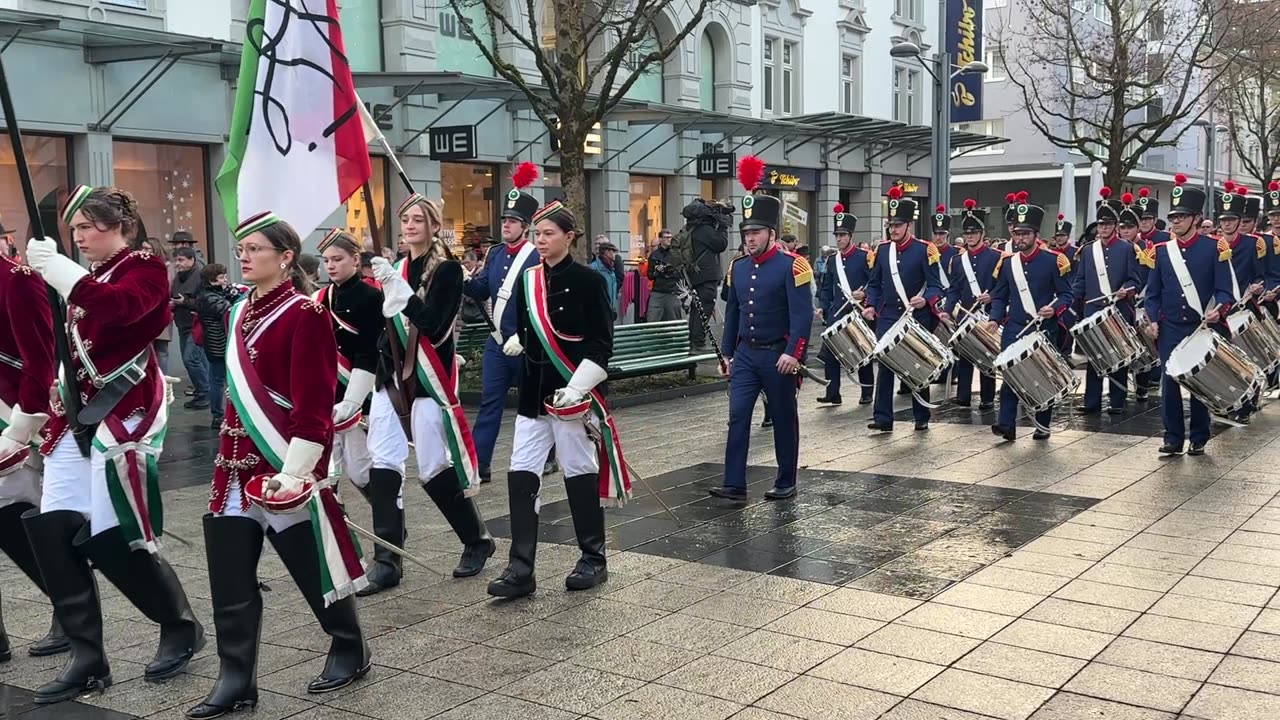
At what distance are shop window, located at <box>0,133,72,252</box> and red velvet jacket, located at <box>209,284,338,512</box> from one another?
13459mm

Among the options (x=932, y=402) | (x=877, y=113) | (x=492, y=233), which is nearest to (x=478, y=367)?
(x=932, y=402)

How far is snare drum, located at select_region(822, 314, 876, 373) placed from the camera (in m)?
12.4

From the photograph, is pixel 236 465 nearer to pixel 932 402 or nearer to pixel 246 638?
pixel 246 638

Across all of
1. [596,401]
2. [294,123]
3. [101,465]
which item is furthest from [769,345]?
[101,465]

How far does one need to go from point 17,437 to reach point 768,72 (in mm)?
29411

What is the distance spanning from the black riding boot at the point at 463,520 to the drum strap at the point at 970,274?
8360 mm

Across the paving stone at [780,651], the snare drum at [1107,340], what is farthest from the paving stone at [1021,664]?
the snare drum at [1107,340]

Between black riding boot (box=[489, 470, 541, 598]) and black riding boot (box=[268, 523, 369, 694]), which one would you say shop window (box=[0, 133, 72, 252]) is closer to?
black riding boot (box=[489, 470, 541, 598])

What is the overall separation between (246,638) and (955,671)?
2698 mm

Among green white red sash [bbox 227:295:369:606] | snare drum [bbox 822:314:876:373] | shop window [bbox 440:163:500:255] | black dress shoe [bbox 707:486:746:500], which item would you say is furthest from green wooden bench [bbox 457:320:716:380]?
green white red sash [bbox 227:295:369:606]

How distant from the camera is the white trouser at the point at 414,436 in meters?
6.60

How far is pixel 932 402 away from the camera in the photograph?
14.1 metres

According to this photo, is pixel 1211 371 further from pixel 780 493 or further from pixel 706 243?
pixel 706 243

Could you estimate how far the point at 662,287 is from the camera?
1991 centimetres
